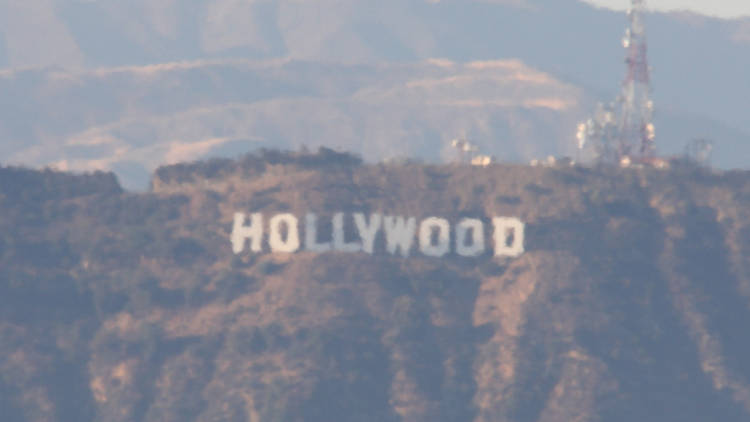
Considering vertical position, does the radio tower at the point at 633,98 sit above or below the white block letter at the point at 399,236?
above

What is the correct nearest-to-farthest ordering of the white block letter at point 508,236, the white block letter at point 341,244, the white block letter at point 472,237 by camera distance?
1. the white block letter at point 341,244
2. the white block letter at point 508,236
3. the white block letter at point 472,237

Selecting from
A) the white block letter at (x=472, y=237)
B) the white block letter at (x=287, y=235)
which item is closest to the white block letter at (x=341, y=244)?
the white block letter at (x=287, y=235)

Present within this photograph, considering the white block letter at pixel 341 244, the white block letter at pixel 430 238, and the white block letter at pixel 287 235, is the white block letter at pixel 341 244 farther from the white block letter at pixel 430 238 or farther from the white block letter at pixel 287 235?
the white block letter at pixel 430 238

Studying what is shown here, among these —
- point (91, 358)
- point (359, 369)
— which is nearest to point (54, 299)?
point (91, 358)

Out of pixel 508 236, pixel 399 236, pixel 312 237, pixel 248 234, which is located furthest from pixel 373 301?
pixel 508 236

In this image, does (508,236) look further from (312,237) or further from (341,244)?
(312,237)

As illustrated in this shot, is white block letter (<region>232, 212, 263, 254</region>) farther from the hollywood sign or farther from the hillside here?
the hillside

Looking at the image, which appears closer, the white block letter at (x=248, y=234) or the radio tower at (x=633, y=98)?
the white block letter at (x=248, y=234)
